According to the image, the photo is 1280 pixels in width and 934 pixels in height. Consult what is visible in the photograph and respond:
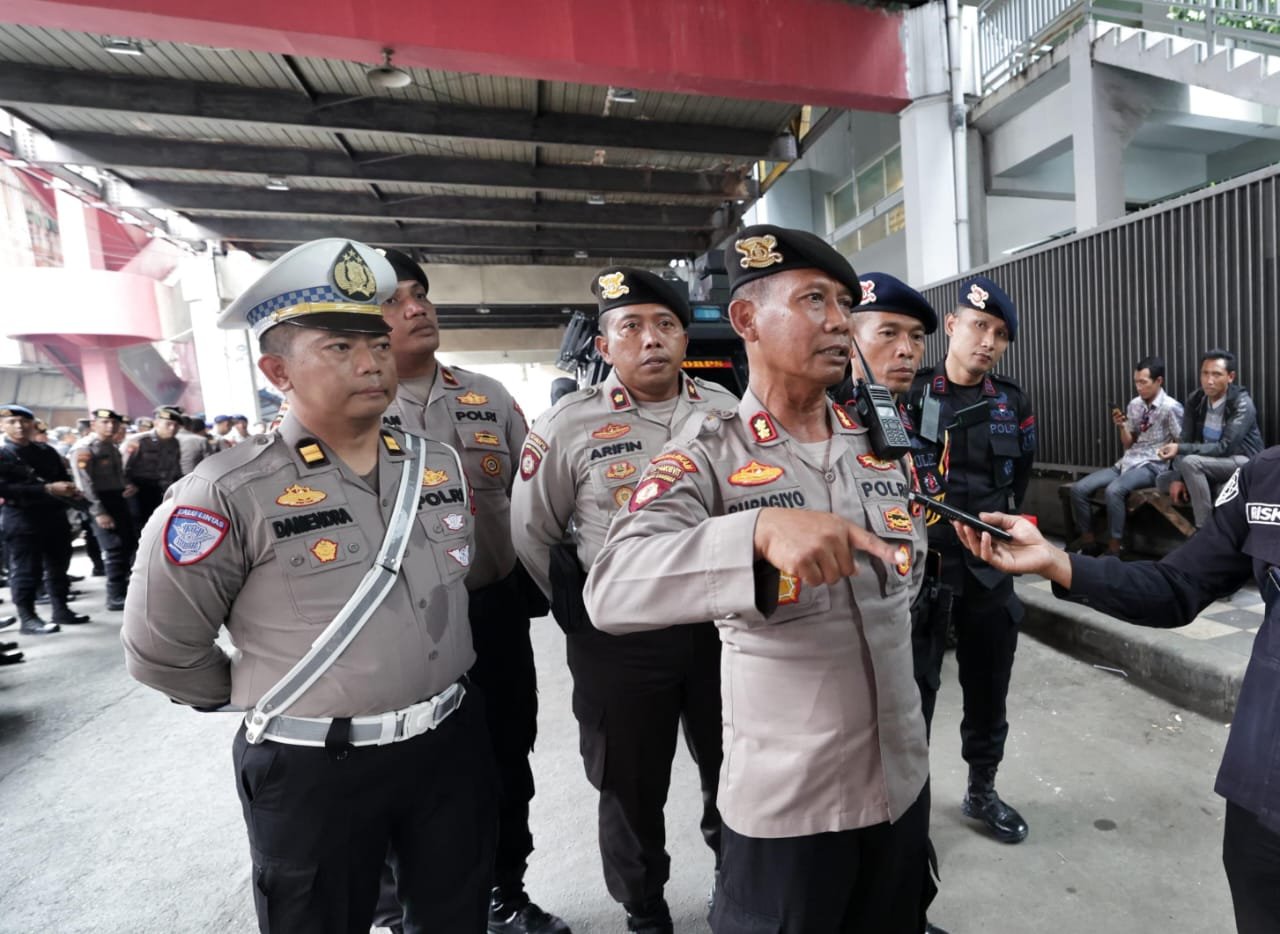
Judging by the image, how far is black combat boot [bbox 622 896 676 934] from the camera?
197 centimetres

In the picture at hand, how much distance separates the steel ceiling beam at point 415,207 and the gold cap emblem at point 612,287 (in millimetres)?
8758

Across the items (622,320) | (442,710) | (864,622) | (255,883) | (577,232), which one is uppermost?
(577,232)

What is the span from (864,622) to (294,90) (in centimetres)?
825

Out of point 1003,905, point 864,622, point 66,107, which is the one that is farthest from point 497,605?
point 66,107

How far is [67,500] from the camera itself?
5.82 m

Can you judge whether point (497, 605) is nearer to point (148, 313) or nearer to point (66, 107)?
point (66, 107)

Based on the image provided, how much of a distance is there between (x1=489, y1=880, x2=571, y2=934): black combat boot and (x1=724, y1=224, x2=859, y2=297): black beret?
6.47 feet

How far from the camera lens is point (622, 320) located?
2.34 metres

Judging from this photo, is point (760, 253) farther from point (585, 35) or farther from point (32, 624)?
point (32, 624)

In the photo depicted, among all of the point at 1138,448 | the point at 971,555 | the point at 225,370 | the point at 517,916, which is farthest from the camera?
the point at 225,370

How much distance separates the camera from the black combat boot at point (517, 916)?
207 cm

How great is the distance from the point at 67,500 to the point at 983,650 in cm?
707

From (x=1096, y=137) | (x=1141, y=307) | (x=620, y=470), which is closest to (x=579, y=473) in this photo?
(x=620, y=470)

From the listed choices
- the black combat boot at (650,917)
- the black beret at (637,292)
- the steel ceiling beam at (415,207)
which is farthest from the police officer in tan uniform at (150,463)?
the black combat boot at (650,917)
